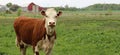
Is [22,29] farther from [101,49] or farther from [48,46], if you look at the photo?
[101,49]

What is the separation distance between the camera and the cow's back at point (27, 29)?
11.8 meters

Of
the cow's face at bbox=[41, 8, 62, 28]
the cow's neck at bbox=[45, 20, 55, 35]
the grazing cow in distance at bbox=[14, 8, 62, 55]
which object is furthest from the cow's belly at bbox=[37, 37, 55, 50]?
the cow's face at bbox=[41, 8, 62, 28]

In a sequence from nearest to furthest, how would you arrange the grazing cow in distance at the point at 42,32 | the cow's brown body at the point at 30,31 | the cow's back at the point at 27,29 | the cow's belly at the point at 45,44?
the grazing cow in distance at the point at 42,32 < the cow's belly at the point at 45,44 < the cow's brown body at the point at 30,31 < the cow's back at the point at 27,29

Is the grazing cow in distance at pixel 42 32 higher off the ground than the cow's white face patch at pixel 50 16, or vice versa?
the cow's white face patch at pixel 50 16

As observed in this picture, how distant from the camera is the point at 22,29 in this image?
12797 mm

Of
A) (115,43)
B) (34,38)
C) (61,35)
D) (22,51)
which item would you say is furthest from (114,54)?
(61,35)

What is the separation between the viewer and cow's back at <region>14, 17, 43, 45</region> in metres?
11.8

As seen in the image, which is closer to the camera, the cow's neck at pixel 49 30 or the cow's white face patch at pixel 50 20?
the cow's white face patch at pixel 50 20

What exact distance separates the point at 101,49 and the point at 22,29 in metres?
5.25

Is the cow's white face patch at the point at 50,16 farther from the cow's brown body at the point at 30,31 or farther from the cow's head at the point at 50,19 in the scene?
the cow's brown body at the point at 30,31

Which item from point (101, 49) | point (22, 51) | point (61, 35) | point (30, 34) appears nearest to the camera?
point (30, 34)

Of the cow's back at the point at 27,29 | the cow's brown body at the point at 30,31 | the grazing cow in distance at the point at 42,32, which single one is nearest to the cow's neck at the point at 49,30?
the grazing cow in distance at the point at 42,32

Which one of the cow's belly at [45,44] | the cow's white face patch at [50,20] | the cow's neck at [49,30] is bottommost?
the cow's belly at [45,44]

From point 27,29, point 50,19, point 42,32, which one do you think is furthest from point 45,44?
point 27,29
